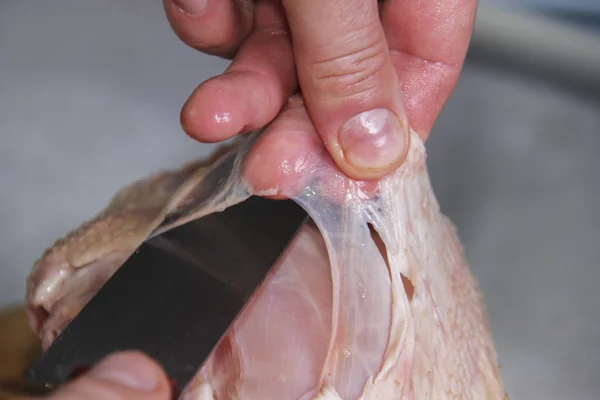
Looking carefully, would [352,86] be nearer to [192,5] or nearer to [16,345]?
[192,5]

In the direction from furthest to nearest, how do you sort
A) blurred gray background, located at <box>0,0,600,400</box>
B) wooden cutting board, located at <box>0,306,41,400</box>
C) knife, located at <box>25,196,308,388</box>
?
1. blurred gray background, located at <box>0,0,600,400</box>
2. wooden cutting board, located at <box>0,306,41,400</box>
3. knife, located at <box>25,196,308,388</box>

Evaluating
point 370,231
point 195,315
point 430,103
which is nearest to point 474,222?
point 430,103

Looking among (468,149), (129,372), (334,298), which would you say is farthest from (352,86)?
(468,149)

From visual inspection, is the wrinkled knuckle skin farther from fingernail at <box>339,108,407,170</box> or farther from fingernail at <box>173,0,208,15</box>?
fingernail at <box>173,0,208,15</box>

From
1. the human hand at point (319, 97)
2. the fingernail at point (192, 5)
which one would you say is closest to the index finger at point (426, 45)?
the human hand at point (319, 97)

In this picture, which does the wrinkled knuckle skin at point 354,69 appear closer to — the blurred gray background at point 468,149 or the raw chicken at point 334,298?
the raw chicken at point 334,298

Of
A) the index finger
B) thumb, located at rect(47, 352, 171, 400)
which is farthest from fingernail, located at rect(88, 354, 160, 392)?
the index finger
